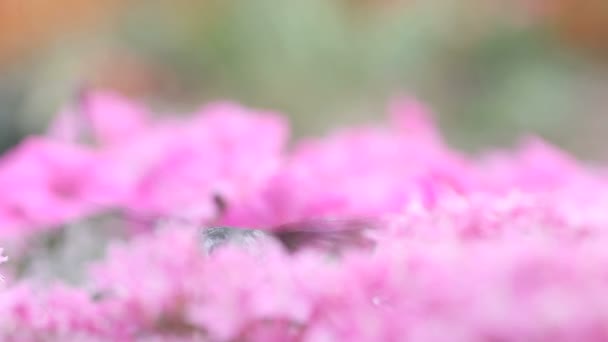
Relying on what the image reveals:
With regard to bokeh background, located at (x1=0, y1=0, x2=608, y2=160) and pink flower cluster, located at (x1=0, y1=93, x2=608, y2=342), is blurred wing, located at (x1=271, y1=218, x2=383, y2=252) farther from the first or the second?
bokeh background, located at (x1=0, y1=0, x2=608, y2=160)

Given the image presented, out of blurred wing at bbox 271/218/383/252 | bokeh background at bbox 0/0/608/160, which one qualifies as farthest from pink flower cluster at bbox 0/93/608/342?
bokeh background at bbox 0/0/608/160

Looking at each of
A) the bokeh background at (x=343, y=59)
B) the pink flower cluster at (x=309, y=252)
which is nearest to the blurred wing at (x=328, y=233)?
the pink flower cluster at (x=309, y=252)

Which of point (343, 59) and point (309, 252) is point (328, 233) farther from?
point (343, 59)

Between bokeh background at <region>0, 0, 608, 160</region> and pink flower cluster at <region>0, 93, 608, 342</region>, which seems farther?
bokeh background at <region>0, 0, 608, 160</region>

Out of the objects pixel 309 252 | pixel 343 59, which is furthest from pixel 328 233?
pixel 343 59

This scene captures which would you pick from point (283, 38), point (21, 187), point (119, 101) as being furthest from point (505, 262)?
point (283, 38)

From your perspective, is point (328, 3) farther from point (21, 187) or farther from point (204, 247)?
point (204, 247)
